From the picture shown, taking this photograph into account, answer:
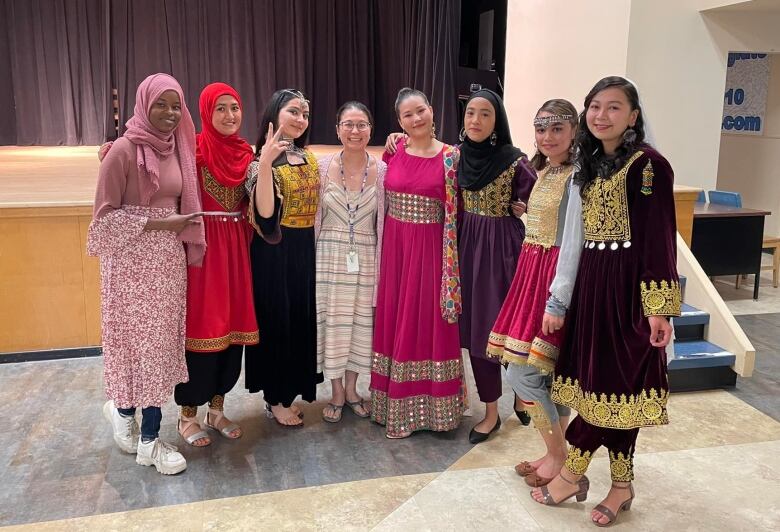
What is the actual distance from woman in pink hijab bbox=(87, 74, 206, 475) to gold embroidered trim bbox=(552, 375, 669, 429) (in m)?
1.43

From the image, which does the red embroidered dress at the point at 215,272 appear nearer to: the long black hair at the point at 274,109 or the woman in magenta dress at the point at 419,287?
the long black hair at the point at 274,109

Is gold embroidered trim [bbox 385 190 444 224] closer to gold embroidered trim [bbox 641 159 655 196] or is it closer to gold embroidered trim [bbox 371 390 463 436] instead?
gold embroidered trim [bbox 371 390 463 436]

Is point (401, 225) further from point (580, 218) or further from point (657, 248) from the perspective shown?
point (657, 248)

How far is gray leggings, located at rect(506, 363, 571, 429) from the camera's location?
7.46ft

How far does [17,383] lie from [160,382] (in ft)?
4.64

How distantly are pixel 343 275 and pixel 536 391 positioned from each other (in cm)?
92

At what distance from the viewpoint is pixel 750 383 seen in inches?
137

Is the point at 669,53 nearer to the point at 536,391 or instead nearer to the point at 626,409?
the point at 536,391

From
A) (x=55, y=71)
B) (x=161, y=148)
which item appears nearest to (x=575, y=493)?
(x=161, y=148)

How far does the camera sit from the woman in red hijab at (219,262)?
8.20 feet

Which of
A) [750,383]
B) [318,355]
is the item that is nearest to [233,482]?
[318,355]

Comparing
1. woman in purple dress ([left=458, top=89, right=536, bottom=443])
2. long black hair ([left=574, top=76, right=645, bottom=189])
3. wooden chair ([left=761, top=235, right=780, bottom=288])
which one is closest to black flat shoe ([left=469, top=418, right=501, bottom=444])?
woman in purple dress ([left=458, top=89, right=536, bottom=443])

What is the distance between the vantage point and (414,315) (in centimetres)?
268

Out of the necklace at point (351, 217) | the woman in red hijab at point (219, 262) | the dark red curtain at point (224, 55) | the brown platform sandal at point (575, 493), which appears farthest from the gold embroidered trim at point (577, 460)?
the dark red curtain at point (224, 55)
